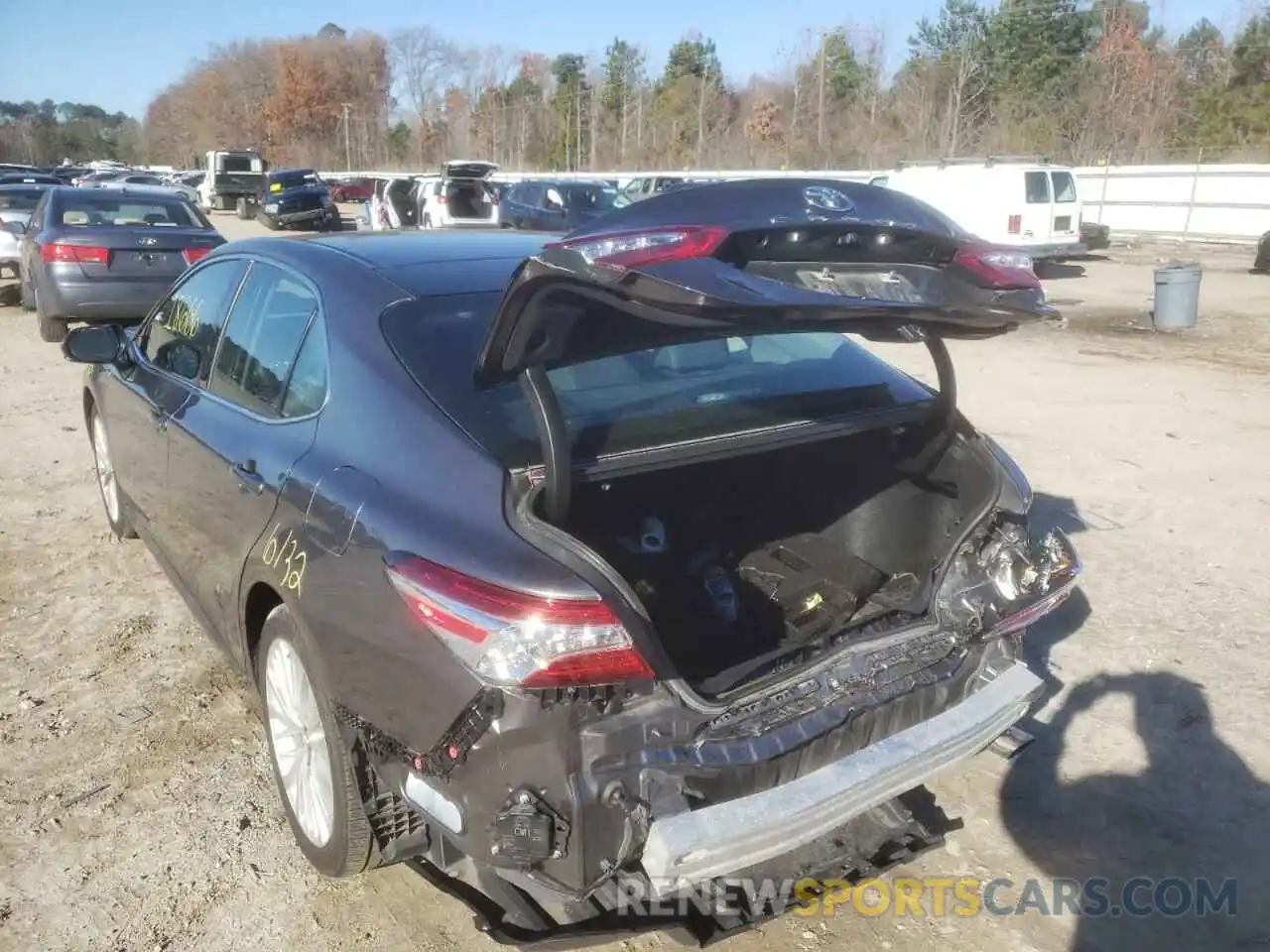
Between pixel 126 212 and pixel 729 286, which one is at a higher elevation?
pixel 126 212

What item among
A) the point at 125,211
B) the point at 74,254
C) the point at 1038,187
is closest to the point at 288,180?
the point at 125,211

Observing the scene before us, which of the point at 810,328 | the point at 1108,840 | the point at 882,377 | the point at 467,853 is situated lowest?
the point at 1108,840

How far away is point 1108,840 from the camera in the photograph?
3131mm

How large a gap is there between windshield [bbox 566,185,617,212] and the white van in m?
6.29

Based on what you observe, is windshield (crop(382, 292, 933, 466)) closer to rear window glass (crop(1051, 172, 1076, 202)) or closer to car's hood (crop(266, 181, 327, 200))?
rear window glass (crop(1051, 172, 1076, 202))

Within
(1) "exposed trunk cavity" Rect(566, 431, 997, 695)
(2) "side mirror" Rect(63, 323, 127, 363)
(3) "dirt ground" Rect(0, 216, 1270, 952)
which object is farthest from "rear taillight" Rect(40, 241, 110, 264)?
(1) "exposed trunk cavity" Rect(566, 431, 997, 695)

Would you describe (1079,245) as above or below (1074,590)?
above

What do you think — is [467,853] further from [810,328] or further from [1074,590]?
[1074,590]

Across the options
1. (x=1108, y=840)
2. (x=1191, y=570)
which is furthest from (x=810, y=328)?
(x=1191, y=570)

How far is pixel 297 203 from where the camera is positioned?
102 ft

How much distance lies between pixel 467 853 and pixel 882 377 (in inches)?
80.4

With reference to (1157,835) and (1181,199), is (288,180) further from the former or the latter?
(1157,835)

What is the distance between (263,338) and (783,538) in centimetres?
187

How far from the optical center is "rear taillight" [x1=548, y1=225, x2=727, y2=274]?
6.75 feet
